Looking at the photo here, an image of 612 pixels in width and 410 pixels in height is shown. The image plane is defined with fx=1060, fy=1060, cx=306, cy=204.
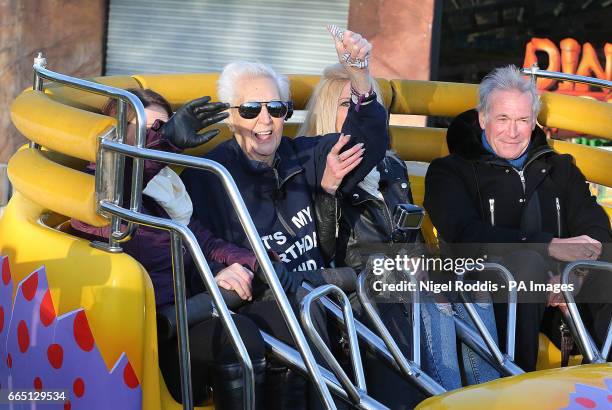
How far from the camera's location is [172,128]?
306cm

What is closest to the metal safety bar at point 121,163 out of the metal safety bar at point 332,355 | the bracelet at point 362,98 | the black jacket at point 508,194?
the metal safety bar at point 332,355

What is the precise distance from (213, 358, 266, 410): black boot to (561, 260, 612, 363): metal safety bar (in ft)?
3.73

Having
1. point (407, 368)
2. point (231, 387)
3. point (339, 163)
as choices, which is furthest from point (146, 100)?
point (407, 368)

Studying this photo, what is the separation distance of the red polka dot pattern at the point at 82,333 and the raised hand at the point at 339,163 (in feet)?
3.46

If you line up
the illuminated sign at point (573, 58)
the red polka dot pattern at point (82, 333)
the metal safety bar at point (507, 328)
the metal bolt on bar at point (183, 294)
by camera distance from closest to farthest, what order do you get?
the metal bolt on bar at point (183, 294) < the red polka dot pattern at point (82, 333) < the metal safety bar at point (507, 328) < the illuminated sign at point (573, 58)

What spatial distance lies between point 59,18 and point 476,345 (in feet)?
20.4

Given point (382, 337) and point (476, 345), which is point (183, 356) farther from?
point (476, 345)

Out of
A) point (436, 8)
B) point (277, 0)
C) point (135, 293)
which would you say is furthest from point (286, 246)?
point (277, 0)

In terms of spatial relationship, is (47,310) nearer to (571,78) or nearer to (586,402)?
(586,402)

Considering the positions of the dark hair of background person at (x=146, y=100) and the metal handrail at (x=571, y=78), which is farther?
the metal handrail at (x=571, y=78)

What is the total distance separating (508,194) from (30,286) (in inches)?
71.6

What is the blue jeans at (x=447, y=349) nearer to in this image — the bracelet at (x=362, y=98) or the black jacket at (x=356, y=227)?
the black jacket at (x=356, y=227)

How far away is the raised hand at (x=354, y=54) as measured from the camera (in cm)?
348

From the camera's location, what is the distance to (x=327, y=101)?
13.3ft
